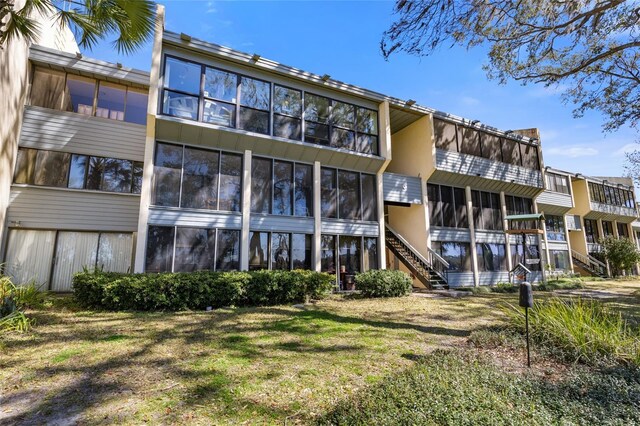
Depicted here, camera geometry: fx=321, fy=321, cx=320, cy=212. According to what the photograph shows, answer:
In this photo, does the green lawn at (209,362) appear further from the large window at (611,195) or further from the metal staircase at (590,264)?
the large window at (611,195)

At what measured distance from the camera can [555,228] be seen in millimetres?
25047

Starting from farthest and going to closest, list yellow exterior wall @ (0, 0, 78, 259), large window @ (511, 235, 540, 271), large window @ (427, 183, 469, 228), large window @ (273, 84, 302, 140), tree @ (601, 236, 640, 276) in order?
1. tree @ (601, 236, 640, 276)
2. large window @ (511, 235, 540, 271)
3. large window @ (427, 183, 469, 228)
4. large window @ (273, 84, 302, 140)
5. yellow exterior wall @ (0, 0, 78, 259)

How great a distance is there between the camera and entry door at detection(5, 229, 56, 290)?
11.6m

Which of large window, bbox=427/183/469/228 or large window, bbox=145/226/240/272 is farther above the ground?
large window, bbox=427/183/469/228

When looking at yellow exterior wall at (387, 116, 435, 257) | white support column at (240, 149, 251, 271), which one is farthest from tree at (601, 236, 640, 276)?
white support column at (240, 149, 251, 271)

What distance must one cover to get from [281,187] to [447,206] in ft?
32.5

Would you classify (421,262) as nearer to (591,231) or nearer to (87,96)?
(87,96)

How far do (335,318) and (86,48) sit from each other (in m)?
9.77

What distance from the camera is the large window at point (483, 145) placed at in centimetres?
1769

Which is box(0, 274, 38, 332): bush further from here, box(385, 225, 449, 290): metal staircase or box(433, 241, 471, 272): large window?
box(433, 241, 471, 272): large window

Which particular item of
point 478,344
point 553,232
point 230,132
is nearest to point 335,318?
point 478,344

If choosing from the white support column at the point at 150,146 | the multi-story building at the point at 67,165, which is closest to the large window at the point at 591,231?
the white support column at the point at 150,146

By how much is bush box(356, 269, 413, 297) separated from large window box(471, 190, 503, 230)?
9.14 metres

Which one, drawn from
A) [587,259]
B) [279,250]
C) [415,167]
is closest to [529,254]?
[415,167]
